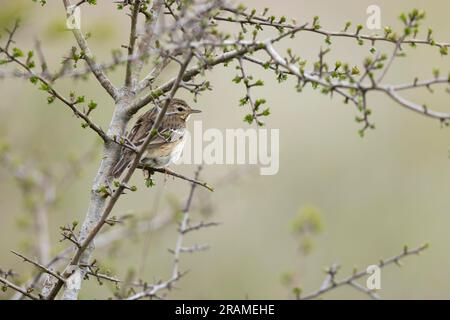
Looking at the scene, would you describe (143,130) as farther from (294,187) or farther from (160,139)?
(294,187)

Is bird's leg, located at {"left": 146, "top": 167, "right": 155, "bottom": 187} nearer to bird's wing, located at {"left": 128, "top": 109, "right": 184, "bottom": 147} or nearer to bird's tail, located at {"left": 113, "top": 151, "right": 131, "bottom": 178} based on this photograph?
bird's tail, located at {"left": 113, "top": 151, "right": 131, "bottom": 178}

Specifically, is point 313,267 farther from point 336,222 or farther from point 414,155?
point 414,155

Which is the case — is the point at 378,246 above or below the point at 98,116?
below

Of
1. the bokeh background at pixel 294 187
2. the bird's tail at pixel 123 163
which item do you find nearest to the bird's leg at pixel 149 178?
the bird's tail at pixel 123 163

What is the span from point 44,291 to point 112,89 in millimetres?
1510

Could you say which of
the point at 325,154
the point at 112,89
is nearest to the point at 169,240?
the point at 325,154

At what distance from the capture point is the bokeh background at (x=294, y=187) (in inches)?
472

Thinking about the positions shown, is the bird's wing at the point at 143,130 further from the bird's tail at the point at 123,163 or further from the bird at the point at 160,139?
the bird's tail at the point at 123,163

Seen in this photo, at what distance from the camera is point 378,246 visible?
13602 mm

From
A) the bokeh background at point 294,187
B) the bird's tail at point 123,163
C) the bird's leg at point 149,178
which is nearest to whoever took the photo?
the bird's leg at point 149,178

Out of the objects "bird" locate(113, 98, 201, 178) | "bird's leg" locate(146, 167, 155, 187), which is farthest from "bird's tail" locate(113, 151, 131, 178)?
"bird" locate(113, 98, 201, 178)

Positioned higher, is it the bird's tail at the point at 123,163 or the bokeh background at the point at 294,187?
the bokeh background at the point at 294,187

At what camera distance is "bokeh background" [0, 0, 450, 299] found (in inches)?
472

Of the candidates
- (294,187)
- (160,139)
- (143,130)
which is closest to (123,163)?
(143,130)
